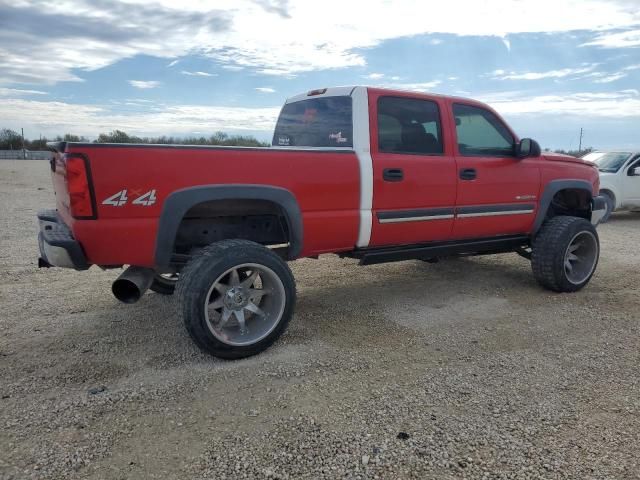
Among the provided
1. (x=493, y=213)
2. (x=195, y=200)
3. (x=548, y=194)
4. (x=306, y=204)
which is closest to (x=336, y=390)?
(x=306, y=204)

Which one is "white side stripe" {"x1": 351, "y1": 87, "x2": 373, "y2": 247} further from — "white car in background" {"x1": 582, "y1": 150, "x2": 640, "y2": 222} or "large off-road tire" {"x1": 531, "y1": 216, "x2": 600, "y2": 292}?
"white car in background" {"x1": 582, "y1": 150, "x2": 640, "y2": 222}

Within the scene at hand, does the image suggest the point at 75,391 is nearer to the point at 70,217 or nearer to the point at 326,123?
the point at 70,217

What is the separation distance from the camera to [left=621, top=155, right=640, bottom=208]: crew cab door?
443 inches

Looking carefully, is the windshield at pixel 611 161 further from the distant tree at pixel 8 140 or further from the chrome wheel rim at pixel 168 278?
the distant tree at pixel 8 140

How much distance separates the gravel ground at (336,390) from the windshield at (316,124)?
5.04 feet

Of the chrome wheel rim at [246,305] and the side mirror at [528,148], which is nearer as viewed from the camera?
the chrome wheel rim at [246,305]

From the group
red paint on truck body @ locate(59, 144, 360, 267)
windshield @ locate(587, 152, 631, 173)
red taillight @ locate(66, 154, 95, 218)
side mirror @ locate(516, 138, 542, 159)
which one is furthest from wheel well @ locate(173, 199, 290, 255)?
windshield @ locate(587, 152, 631, 173)

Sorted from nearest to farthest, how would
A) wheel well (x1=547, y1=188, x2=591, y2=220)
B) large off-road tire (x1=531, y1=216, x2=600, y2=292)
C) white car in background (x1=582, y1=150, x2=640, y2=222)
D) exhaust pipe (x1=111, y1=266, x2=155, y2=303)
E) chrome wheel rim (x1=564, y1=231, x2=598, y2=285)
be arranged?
exhaust pipe (x1=111, y1=266, x2=155, y2=303) → large off-road tire (x1=531, y1=216, x2=600, y2=292) → chrome wheel rim (x1=564, y1=231, x2=598, y2=285) → wheel well (x1=547, y1=188, x2=591, y2=220) → white car in background (x1=582, y1=150, x2=640, y2=222)

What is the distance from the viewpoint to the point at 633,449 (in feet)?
8.66

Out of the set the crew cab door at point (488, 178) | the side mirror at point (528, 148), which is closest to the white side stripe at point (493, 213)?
the crew cab door at point (488, 178)

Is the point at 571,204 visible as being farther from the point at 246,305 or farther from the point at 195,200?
the point at 195,200

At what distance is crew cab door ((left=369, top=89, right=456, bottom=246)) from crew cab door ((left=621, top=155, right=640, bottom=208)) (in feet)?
28.1

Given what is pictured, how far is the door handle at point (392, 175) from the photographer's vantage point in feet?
13.8

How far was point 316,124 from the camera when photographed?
4.74 meters
